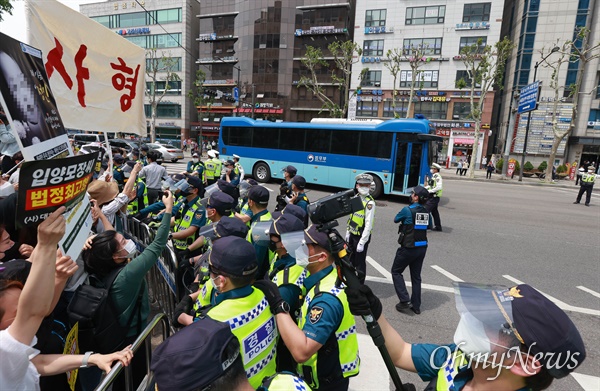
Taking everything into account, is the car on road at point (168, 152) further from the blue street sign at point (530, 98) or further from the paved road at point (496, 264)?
the blue street sign at point (530, 98)

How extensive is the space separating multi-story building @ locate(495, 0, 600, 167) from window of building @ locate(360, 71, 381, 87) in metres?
14.2

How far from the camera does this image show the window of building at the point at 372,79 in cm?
3809

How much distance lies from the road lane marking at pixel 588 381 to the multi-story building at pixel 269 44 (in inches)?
1562

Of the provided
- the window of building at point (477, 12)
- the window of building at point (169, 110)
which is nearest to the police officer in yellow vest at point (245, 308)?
the window of building at point (477, 12)

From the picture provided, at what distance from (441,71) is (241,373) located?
4086 cm

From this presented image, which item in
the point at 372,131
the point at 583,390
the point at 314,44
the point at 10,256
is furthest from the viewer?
the point at 314,44

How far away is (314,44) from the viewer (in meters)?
42.3

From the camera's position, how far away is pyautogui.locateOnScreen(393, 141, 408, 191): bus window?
1327cm

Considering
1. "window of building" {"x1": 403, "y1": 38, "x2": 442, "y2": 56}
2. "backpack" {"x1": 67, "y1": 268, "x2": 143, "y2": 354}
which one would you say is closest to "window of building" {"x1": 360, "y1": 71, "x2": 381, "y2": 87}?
"window of building" {"x1": 403, "y1": 38, "x2": 442, "y2": 56}

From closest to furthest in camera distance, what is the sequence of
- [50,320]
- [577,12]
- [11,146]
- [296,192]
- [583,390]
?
1. [50,320]
2. [583,390]
3. [296,192]
4. [11,146]
5. [577,12]

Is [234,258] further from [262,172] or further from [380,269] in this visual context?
[262,172]

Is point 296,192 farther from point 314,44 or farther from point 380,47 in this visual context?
point 314,44

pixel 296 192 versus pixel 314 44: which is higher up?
pixel 314 44

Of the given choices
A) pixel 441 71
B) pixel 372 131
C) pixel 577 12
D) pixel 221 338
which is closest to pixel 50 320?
pixel 221 338
